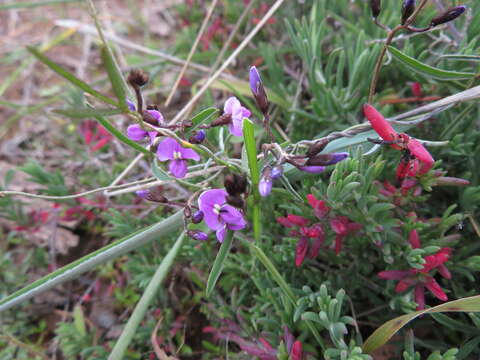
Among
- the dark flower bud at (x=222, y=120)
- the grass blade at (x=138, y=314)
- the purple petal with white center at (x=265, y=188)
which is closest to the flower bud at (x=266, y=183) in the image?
the purple petal with white center at (x=265, y=188)

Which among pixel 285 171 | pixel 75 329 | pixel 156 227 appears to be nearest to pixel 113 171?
pixel 75 329

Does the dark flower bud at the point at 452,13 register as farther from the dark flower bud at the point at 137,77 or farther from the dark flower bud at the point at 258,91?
the dark flower bud at the point at 137,77

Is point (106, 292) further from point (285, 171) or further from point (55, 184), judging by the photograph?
point (285, 171)

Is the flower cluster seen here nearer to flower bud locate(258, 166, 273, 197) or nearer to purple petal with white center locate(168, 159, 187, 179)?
flower bud locate(258, 166, 273, 197)

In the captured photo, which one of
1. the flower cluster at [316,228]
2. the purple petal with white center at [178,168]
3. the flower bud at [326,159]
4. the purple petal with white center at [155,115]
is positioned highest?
the purple petal with white center at [155,115]

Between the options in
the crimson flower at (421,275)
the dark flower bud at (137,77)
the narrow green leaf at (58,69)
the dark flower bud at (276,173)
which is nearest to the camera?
the narrow green leaf at (58,69)

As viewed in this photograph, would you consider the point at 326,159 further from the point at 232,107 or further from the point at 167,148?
the point at 167,148

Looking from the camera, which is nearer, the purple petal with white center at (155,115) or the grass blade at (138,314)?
the purple petal with white center at (155,115)

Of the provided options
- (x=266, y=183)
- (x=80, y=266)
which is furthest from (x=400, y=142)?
(x=80, y=266)
